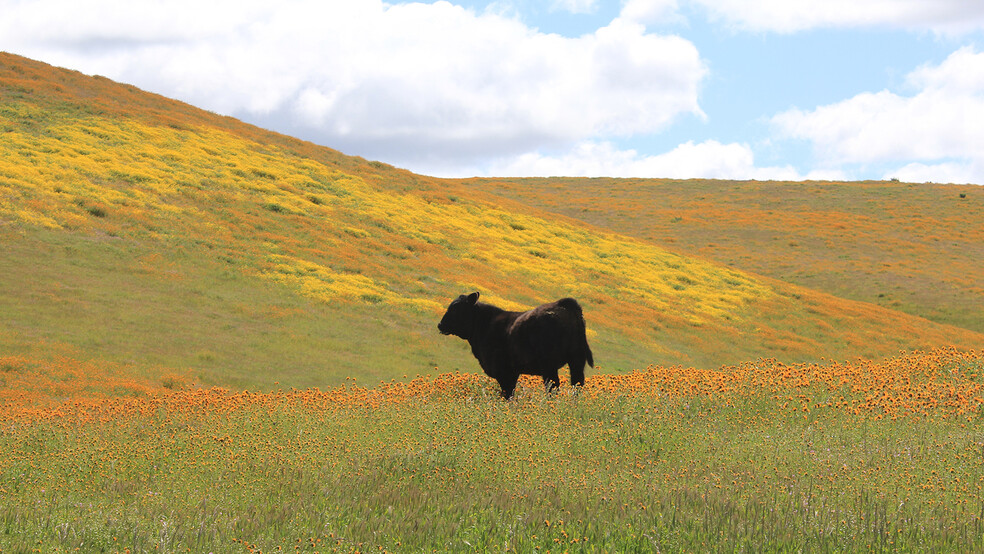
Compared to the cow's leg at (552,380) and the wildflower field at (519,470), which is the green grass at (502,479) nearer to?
the wildflower field at (519,470)

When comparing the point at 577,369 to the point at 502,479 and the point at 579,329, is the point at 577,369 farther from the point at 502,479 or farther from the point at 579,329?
the point at 502,479

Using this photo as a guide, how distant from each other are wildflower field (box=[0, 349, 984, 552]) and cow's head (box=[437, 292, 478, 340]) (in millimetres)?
2007

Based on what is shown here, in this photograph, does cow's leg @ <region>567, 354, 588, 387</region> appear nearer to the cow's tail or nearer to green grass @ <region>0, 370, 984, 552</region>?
the cow's tail

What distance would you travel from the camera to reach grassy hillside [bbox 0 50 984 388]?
23.5m

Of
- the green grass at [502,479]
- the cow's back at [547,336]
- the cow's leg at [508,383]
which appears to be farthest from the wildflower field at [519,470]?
the cow's back at [547,336]

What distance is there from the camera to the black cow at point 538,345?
15359mm

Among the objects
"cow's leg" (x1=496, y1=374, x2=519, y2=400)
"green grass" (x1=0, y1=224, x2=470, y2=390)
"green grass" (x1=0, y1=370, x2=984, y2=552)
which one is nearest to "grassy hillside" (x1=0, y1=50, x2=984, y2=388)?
"green grass" (x1=0, y1=224, x2=470, y2=390)

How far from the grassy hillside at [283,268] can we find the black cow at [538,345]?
703 centimetres

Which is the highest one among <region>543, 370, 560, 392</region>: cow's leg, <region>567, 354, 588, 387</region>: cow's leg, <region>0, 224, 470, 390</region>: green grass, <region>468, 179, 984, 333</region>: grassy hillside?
<region>468, 179, 984, 333</region>: grassy hillside

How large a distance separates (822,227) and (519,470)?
73.9 metres

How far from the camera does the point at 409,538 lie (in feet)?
25.7

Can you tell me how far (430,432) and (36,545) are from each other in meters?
5.32

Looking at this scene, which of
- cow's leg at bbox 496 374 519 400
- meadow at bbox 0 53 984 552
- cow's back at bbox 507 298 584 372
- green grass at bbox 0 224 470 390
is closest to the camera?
meadow at bbox 0 53 984 552

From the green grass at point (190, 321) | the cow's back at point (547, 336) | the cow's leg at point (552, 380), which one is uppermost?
the cow's back at point (547, 336)
